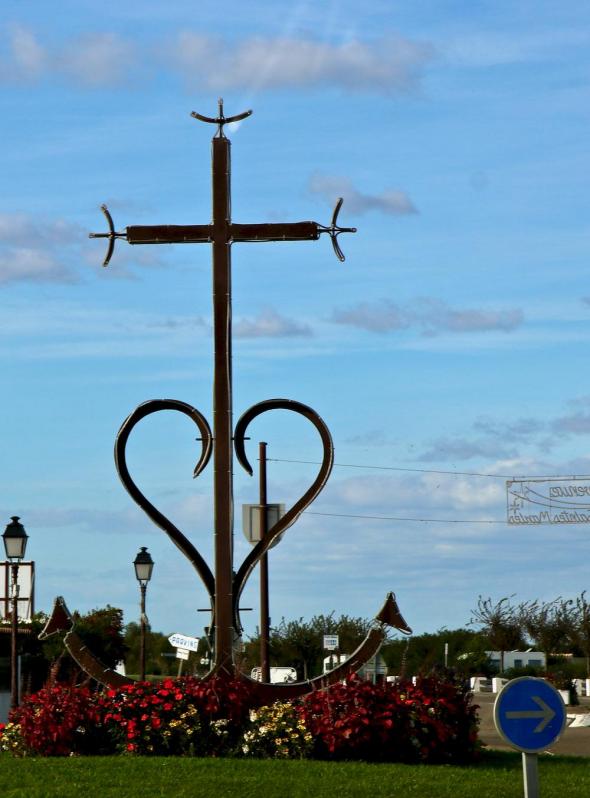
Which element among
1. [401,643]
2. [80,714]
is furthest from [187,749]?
[401,643]

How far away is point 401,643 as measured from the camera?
54.3 meters

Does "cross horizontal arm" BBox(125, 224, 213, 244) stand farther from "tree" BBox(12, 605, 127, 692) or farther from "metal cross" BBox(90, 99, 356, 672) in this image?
"tree" BBox(12, 605, 127, 692)

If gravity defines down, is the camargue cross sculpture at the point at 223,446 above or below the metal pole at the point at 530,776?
above

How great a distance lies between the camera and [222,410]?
15602 mm

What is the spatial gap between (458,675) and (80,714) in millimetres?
4394

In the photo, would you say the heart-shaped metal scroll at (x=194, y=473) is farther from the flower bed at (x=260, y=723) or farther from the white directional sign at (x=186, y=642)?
the white directional sign at (x=186, y=642)

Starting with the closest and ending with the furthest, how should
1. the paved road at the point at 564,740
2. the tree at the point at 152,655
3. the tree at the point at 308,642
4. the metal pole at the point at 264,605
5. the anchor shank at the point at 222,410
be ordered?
the anchor shank at the point at 222,410, the paved road at the point at 564,740, the metal pole at the point at 264,605, the tree at the point at 308,642, the tree at the point at 152,655

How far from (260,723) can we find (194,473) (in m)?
2.84

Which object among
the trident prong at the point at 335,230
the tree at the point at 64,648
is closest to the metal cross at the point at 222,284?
the trident prong at the point at 335,230

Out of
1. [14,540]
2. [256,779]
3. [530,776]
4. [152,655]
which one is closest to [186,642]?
[14,540]

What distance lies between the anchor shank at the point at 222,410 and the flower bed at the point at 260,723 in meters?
0.66

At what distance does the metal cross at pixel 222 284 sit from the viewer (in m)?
15.4

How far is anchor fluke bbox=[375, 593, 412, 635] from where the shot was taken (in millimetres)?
14891

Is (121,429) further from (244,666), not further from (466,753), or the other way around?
(466,753)
